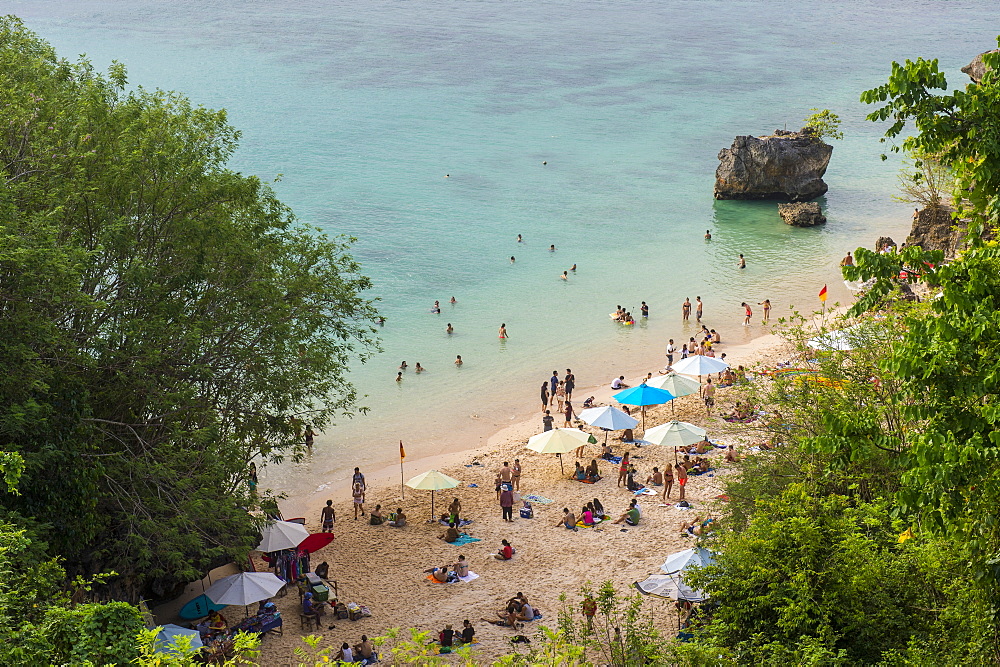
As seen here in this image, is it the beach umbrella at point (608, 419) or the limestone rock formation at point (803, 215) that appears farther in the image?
the limestone rock formation at point (803, 215)

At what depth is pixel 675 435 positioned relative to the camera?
27.5 metres

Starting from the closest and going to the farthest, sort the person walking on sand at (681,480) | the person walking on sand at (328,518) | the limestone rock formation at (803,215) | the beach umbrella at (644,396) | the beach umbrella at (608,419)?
1. the person walking on sand at (328,518)
2. the person walking on sand at (681,480)
3. the beach umbrella at (608,419)
4. the beach umbrella at (644,396)
5. the limestone rock formation at (803,215)

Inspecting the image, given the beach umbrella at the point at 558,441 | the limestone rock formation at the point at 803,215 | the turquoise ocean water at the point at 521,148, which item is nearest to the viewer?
the beach umbrella at the point at 558,441

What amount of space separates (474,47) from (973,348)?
113 meters

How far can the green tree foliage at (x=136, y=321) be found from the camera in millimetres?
15539

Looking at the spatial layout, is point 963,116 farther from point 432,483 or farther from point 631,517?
point 432,483

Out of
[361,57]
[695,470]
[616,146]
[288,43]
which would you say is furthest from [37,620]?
[288,43]

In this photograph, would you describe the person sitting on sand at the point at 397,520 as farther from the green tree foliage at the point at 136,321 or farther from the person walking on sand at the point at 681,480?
the person walking on sand at the point at 681,480

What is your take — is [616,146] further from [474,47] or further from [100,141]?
[100,141]

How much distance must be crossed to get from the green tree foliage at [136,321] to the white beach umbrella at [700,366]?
14.5 meters

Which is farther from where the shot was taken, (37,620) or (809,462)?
(809,462)

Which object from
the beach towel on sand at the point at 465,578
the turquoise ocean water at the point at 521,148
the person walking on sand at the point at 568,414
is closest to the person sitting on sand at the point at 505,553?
the beach towel on sand at the point at 465,578

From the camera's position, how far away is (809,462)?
696 inches

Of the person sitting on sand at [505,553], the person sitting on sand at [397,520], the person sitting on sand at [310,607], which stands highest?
the person sitting on sand at [310,607]
